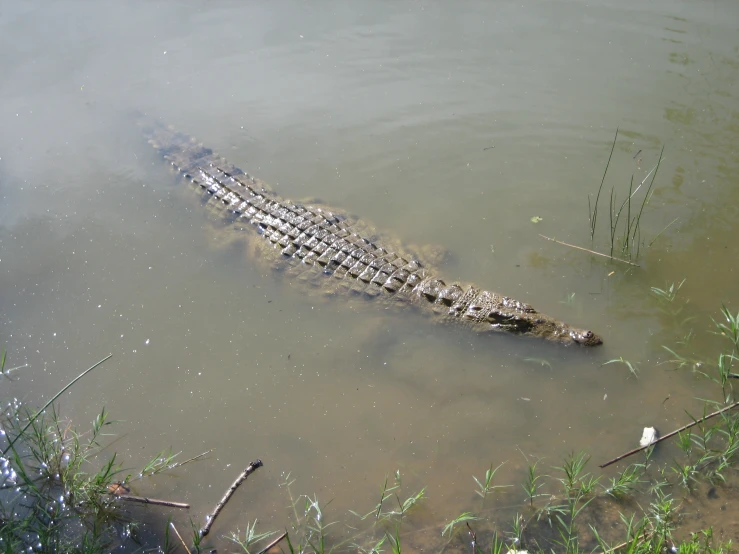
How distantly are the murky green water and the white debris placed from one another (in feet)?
0.22

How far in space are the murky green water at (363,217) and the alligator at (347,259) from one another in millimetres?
153

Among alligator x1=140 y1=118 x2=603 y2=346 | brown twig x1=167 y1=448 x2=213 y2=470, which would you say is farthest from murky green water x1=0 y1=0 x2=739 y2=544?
alligator x1=140 y1=118 x2=603 y2=346

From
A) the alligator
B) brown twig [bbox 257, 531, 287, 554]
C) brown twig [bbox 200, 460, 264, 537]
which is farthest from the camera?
the alligator

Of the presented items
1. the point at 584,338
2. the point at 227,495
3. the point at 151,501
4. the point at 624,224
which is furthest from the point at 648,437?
the point at 151,501

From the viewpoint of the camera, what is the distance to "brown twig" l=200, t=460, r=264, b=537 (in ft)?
10.2

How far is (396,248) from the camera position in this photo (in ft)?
16.3

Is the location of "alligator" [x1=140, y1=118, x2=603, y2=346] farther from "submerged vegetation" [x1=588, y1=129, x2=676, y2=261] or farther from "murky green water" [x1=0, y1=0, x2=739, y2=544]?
"submerged vegetation" [x1=588, y1=129, x2=676, y2=261]

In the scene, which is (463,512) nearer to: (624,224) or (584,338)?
(584,338)

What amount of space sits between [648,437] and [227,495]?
7.82 ft

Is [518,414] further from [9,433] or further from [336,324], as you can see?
[9,433]

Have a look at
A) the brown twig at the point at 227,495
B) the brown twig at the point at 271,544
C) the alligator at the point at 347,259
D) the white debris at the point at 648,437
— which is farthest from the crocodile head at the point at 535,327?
the brown twig at the point at 271,544

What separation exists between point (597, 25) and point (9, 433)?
7.02 metres

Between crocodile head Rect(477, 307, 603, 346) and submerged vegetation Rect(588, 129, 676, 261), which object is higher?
submerged vegetation Rect(588, 129, 676, 261)

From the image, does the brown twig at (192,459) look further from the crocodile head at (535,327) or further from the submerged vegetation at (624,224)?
the submerged vegetation at (624,224)
